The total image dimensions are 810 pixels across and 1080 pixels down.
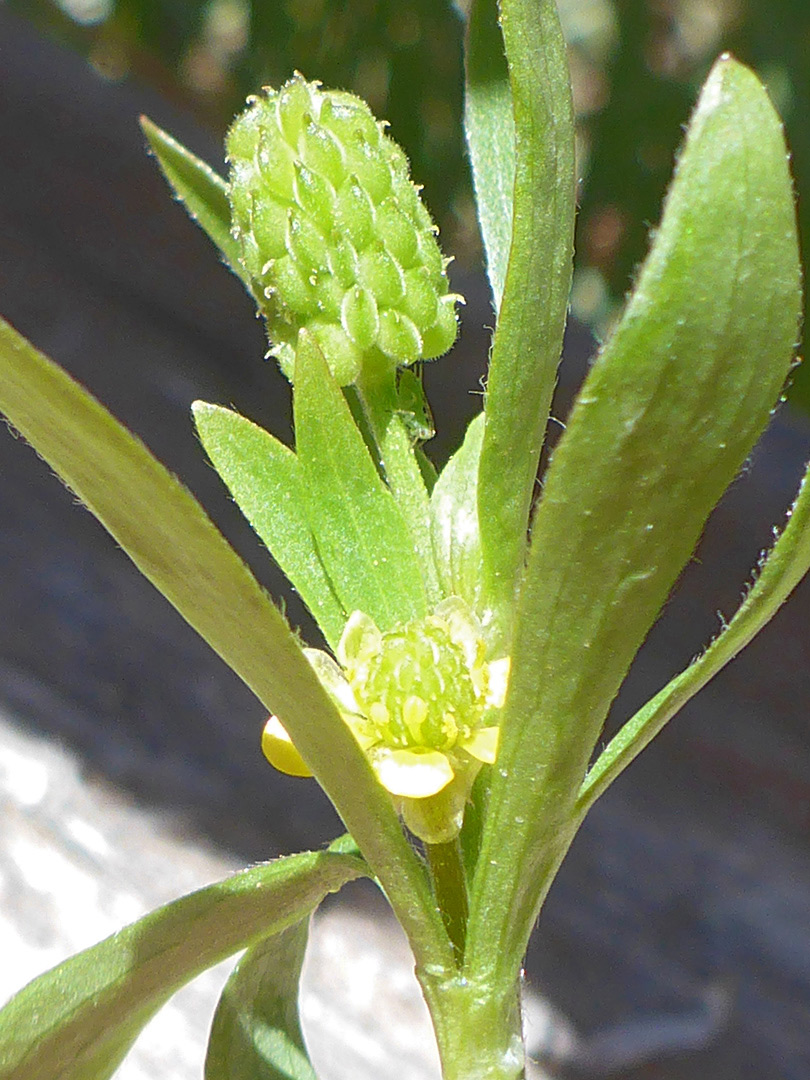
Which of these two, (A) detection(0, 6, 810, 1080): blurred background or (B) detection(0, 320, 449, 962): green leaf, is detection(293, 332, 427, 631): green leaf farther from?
(A) detection(0, 6, 810, 1080): blurred background

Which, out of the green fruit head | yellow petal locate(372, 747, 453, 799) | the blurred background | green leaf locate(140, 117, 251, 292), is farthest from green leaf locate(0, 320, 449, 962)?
the blurred background

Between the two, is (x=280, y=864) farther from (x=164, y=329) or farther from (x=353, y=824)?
(x=164, y=329)

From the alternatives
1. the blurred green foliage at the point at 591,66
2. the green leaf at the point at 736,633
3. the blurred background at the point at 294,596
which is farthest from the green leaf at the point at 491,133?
the blurred green foliage at the point at 591,66

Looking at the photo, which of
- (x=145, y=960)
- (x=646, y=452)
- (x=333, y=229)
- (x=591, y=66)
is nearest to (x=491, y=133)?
(x=333, y=229)

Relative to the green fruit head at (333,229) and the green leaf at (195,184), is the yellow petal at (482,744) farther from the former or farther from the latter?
the green leaf at (195,184)

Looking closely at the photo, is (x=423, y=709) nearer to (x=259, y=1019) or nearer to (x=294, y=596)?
(x=259, y=1019)

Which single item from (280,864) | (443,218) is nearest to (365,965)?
(280,864)
